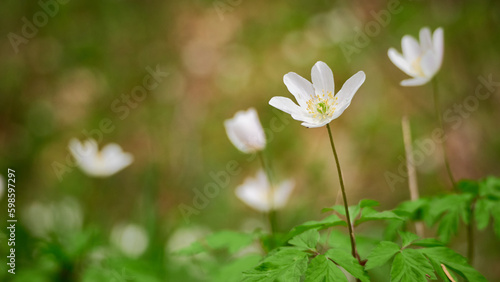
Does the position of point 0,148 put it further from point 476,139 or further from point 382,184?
point 476,139

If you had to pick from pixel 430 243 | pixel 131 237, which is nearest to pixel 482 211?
pixel 430 243

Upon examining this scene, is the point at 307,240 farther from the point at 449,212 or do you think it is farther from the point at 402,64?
the point at 402,64

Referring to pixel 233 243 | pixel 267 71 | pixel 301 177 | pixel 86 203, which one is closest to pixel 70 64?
pixel 86 203

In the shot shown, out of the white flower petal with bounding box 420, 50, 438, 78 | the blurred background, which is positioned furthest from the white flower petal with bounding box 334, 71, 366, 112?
the blurred background

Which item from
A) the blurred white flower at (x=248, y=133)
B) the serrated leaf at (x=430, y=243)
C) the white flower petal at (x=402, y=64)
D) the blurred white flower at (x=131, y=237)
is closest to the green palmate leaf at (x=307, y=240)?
the serrated leaf at (x=430, y=243)

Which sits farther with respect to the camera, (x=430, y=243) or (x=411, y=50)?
(x=411, y=50)

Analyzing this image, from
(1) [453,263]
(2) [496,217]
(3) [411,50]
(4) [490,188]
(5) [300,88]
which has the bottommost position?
(1) [453,263]

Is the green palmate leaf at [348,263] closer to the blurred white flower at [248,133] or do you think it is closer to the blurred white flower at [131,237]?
the blurred white flower at [248,133]
